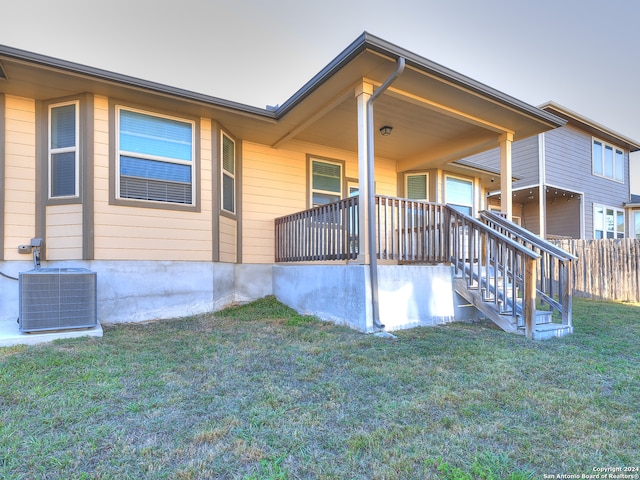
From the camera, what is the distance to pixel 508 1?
838 cm

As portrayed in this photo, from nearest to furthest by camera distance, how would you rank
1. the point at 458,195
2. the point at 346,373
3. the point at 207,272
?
the point at 346,373 < the point at 207,272 < the point at 458,195

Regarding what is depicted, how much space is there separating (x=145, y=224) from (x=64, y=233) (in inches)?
43.2

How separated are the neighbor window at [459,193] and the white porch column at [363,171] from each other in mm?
5010

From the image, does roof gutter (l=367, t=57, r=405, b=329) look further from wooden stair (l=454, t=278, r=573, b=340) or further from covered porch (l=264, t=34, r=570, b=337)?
wooden stair (l=454, t=278, r=573, b=340)

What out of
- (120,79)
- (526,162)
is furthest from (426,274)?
(526,162)

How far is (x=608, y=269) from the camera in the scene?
8.76 metres

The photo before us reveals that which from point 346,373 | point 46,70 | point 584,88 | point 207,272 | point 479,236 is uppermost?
point 584,88

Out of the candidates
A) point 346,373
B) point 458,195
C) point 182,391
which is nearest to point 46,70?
point 182,391

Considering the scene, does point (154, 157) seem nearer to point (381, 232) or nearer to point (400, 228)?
point (381, 232)

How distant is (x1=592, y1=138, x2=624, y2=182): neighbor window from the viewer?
12988 mm

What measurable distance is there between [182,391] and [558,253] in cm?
485

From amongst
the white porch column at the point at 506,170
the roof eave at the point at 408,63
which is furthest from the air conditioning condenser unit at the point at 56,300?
the white porch column at the point at 506,170

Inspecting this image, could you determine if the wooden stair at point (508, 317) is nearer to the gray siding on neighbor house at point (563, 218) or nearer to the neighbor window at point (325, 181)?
the neighbor window at point (325, 181)

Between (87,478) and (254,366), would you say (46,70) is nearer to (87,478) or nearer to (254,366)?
(254,366)
